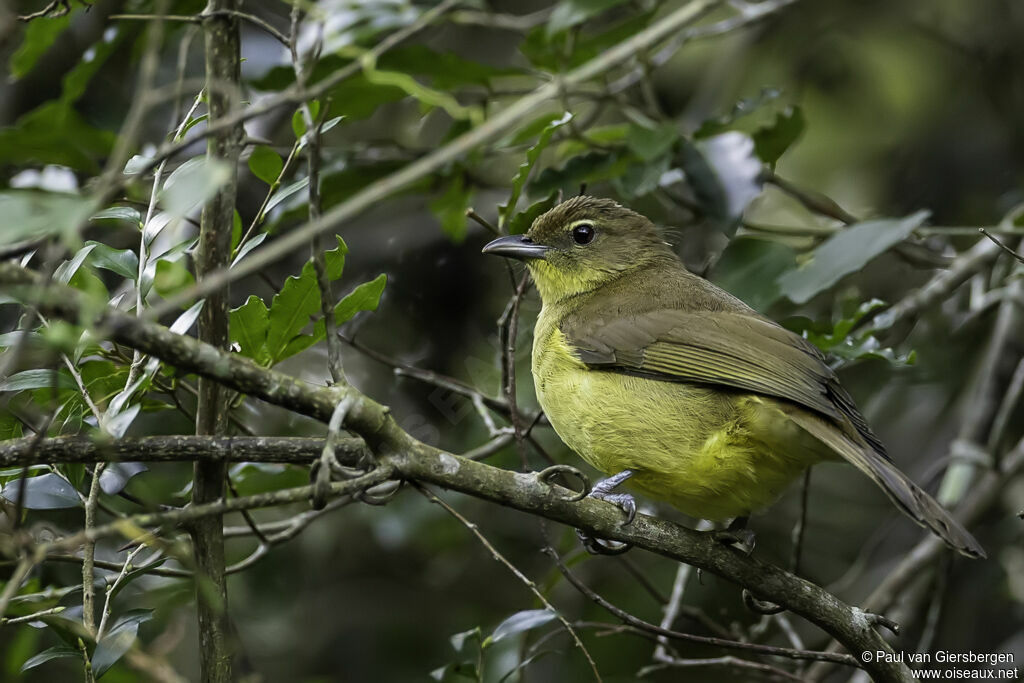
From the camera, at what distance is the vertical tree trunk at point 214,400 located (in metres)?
2.61

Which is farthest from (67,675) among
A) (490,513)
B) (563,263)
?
(563,263)

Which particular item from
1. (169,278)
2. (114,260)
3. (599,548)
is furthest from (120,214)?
(599,548)

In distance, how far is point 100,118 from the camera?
5207 mm

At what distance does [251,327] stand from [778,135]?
2300mm

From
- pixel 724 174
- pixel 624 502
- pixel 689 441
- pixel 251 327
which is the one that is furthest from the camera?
pixel 724 174

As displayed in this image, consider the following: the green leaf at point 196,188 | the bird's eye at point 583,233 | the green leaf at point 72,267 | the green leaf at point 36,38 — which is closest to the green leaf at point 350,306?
the green leaf at point 72,267

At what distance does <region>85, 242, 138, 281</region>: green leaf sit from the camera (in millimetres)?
2637

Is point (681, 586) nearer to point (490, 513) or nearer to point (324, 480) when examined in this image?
point (490, 513)

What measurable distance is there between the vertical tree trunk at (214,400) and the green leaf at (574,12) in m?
1.22

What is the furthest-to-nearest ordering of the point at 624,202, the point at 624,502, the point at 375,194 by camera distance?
1. the point at 624,202
2. the point at 624,502
3. the point at 375,194

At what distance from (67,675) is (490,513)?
2.25 metres

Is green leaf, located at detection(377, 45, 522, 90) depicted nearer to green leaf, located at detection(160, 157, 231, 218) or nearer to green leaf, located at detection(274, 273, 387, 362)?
green leaf, located at detection(274, 273, 387, 362)

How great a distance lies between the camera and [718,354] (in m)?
3.46

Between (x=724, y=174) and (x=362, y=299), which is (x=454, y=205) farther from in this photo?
(x=362, y=299)
